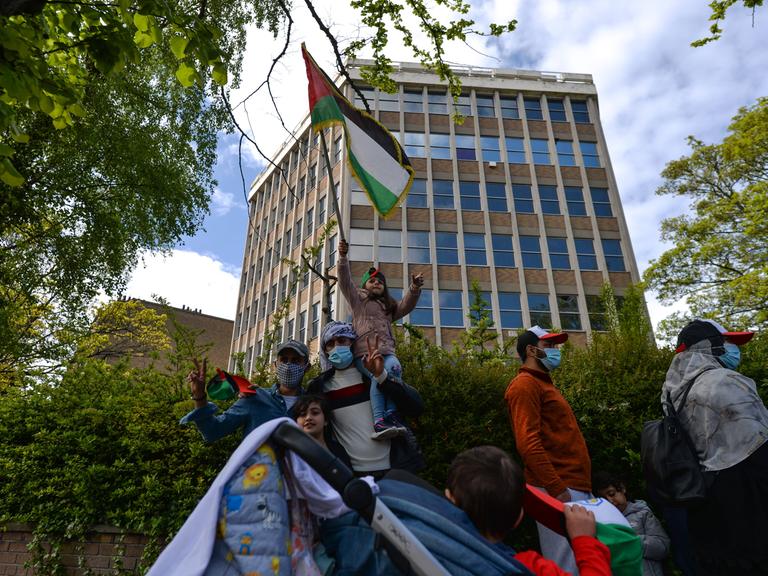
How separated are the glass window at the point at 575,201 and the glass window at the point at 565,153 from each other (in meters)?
2.02

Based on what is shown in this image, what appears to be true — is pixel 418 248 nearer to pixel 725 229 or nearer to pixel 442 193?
pixel 442 193

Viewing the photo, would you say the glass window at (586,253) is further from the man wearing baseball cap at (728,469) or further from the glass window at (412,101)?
the man wearing baseball cap at (728,469)

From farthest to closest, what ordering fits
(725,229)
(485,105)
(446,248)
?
(485,105) < (446,248) < (725,229)

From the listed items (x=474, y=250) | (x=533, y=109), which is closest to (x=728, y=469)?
(x=474, y=250)

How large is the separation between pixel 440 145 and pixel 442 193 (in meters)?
3.86

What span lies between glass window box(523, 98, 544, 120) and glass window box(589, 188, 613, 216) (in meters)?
6.87

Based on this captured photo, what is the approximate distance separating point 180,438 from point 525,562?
3509 mm

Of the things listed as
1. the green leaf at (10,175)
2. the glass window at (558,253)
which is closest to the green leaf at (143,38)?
the green leaf at (10,175)

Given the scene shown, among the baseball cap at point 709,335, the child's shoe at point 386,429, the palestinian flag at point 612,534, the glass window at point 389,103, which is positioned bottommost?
the palestinian flag at point 612,534

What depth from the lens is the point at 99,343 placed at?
2019 cm

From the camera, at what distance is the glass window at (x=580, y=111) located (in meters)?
35.7

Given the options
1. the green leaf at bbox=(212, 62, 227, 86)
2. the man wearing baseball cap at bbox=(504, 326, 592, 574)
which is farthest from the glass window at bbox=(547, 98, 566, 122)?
the man wearing baseball cap at bbox=(504, 326, 592, 574)

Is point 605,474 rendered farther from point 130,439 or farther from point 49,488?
point 49,488

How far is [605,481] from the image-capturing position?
13.0 ft
